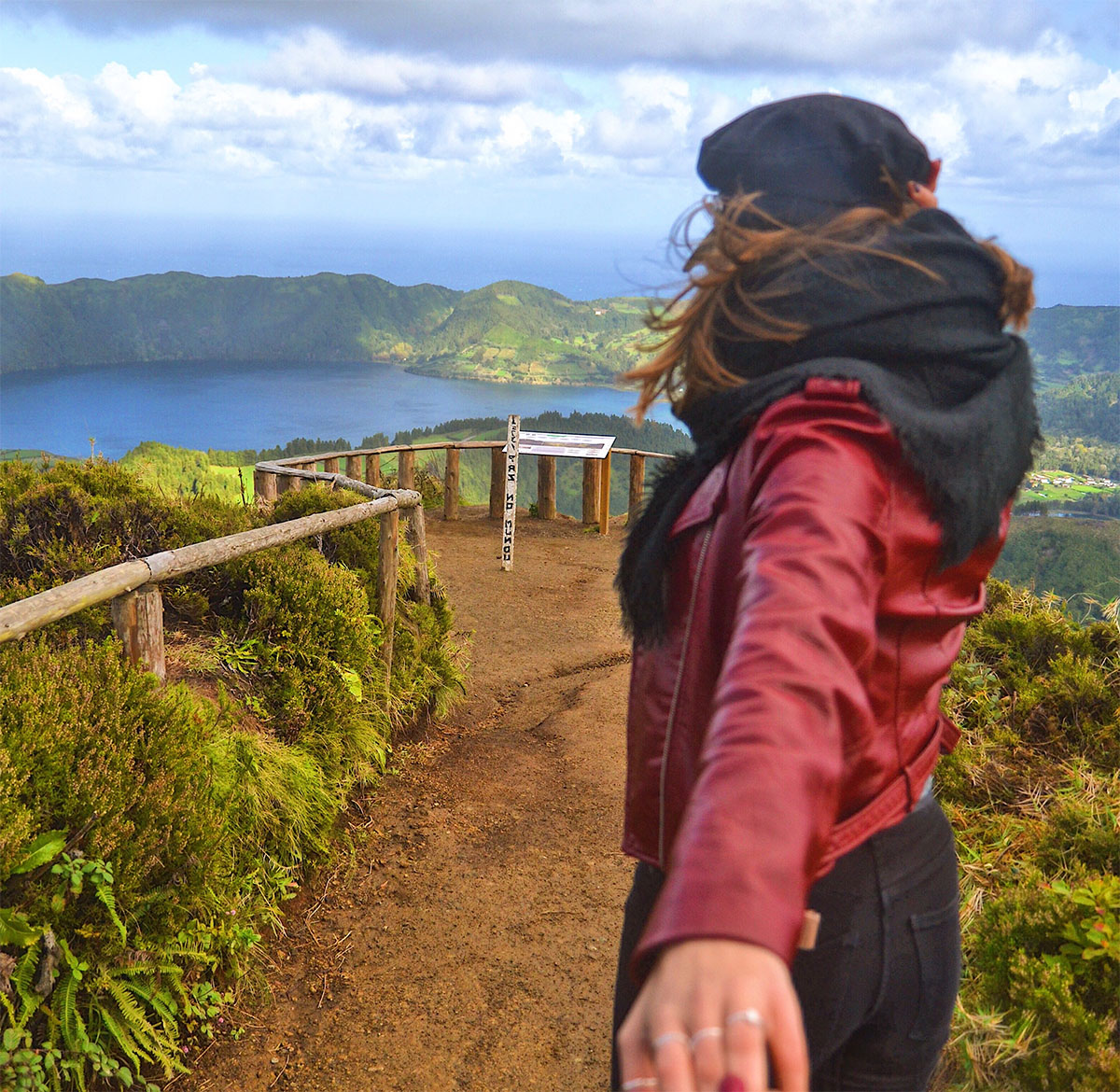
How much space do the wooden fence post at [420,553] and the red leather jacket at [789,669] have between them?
16.4ft

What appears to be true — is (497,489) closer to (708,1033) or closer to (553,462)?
(553,462)

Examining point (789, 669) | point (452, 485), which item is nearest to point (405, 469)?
point (452, 485)

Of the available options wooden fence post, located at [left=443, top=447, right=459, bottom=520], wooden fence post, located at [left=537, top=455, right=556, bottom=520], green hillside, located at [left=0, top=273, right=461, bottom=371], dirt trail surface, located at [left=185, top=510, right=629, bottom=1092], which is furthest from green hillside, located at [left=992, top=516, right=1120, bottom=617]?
green hillside, located at [left=0, top=273, right=461, bottom=371]

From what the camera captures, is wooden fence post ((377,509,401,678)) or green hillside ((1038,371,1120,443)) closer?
wooden fence post ((377,509,401,678))

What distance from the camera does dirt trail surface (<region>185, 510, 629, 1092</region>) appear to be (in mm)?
2992

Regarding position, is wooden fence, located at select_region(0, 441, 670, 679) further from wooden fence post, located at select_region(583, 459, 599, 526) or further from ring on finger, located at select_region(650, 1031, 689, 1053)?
wooden fence post, located at select_region(583, 459, 599, 526)

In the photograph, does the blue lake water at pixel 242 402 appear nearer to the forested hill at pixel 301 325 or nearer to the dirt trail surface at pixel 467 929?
the forested hill at pixel 301 325

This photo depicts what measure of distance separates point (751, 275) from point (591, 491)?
12.3 m

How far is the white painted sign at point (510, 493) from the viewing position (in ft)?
34.7

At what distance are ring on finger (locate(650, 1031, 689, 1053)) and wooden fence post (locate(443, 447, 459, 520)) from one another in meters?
12.4

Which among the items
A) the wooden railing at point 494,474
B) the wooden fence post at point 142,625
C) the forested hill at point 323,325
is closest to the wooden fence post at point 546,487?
the wooden railing at point 494,474

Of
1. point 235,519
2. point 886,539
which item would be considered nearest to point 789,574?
point 886,539

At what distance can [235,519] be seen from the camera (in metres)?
5.13

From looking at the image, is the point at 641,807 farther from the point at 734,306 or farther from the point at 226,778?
the point at 226,778
